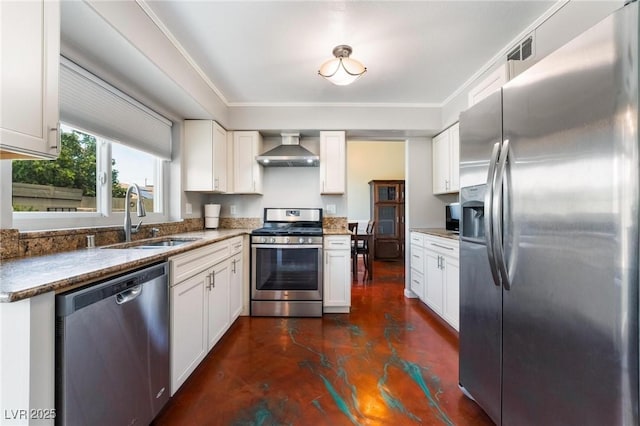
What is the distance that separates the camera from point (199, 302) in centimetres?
194

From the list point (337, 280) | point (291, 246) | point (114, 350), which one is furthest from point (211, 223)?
point (114, 350)

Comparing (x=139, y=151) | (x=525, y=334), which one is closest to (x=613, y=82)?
(x=525, y=334)

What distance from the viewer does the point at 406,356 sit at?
7.22ft

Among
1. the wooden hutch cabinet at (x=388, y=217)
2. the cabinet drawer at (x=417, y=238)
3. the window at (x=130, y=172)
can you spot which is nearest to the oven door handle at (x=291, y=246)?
the window at (x=130, y=172)

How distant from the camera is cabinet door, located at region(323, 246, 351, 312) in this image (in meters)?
3.08

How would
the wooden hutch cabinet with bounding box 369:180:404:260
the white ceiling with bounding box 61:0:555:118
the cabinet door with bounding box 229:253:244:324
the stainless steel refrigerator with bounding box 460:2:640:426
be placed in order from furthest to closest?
the wooden hutch cabinet with bounding box 369:180:404:260, the cabinet door with bounding box 229:253:244:324, the white ceiling with bounding box 61:0:555:118, the stainless steel refrigerator with bounding box 460:2:640:426

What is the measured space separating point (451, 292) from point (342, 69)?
7.25ft

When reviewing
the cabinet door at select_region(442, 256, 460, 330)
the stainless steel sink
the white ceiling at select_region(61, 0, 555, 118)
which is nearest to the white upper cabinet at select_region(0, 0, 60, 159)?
the white ceiling at select_region(61, 0, 555, 118)

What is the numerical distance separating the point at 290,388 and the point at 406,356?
37.9 inches

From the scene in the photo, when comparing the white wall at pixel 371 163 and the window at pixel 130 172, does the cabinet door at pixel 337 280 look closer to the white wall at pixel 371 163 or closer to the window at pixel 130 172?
the window at pixel 130 172

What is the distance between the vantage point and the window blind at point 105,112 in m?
1.69

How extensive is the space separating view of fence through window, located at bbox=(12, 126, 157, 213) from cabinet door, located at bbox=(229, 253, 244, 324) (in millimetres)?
1048

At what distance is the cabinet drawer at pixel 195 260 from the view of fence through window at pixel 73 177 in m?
0.63

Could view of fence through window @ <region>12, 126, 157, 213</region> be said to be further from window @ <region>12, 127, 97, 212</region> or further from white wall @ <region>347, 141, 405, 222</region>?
white wall @ <region>347, 141, 405, 222</region>
